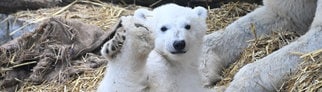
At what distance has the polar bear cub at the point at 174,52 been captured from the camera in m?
3.87

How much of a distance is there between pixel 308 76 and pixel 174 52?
0.73 m

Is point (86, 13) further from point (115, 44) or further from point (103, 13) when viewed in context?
point (115, 44)

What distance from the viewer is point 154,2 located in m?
6.29

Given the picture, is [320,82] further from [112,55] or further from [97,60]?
[97,60]

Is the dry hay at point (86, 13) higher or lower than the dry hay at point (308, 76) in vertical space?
higher

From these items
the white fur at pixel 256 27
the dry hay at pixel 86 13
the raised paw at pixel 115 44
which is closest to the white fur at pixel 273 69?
the white fur at pixel 256 27

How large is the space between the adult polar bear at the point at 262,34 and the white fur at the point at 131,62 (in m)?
0.69

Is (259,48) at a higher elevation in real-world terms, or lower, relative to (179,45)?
lower

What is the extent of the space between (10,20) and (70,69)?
109 cm

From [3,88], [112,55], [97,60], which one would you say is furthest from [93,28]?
[112,55]

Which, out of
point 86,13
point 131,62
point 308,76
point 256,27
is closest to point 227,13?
point 256,27

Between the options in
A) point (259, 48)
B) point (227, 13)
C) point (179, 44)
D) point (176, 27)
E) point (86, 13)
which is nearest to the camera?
point (179, 44)

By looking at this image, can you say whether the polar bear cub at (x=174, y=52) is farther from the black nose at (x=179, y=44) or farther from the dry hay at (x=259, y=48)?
the dry hay at (x=259, y=48)

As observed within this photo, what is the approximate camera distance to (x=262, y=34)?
16.6 ft
